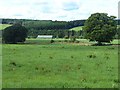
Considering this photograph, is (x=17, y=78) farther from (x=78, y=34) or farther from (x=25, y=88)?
(x=78, y=34)

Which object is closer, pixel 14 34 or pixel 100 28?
pixel 100 28

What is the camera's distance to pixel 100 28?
88.2 metres

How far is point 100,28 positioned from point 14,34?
3095cm

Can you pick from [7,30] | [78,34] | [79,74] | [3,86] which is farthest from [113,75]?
[78,34]

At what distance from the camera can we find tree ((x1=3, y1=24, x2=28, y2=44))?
104125 mm

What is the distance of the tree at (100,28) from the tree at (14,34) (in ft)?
82.7

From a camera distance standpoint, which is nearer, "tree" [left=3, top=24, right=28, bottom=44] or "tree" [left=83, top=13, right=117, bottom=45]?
"tree" [left=83, top=13, right=117, bottom=45]

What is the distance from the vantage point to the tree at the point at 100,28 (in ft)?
284

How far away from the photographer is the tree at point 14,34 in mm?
104125

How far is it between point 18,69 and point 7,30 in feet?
279

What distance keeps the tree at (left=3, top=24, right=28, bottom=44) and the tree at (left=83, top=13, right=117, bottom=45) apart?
82.7 feet

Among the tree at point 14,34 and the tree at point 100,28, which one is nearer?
the tree at point 100,28

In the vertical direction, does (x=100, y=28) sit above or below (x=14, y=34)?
above

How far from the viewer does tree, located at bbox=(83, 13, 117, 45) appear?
86.6 m
